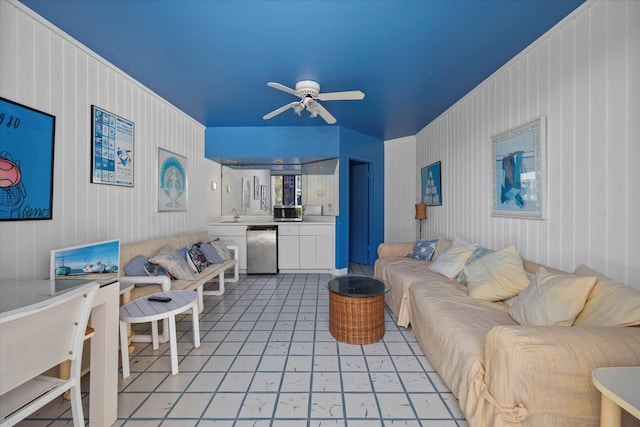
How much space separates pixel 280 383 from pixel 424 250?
2.55 m

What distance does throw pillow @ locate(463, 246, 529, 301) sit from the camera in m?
2.05

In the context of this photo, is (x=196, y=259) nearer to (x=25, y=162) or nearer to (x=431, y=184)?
(x=25, y=162)

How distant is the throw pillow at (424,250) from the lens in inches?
139

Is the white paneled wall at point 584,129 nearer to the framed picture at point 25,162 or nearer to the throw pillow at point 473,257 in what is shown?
the throw pillow at point 473,257

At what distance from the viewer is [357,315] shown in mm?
2324

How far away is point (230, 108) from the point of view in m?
3.76

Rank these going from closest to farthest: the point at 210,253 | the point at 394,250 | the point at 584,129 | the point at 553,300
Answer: the point at 553,300 → the point at 584,129 → the point at 210,253 → the point at 394,250

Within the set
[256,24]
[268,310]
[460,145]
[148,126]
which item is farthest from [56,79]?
[460,145]

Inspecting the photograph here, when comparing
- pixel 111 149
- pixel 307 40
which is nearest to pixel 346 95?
pixel 307 40

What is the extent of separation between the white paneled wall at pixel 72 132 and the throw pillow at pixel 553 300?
11.1 ft

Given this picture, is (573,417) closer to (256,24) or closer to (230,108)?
(256,24)

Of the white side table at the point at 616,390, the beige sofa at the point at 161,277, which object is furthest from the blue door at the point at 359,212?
the white side table at the point at 616,390

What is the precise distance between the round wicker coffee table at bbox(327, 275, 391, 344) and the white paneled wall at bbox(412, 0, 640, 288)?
1.40 m

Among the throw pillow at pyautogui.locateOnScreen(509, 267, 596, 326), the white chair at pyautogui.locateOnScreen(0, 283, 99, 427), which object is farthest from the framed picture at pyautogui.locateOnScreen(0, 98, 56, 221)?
the throw pillow at pyautogui.locateOnScreen(509, 267, 596, 326)
